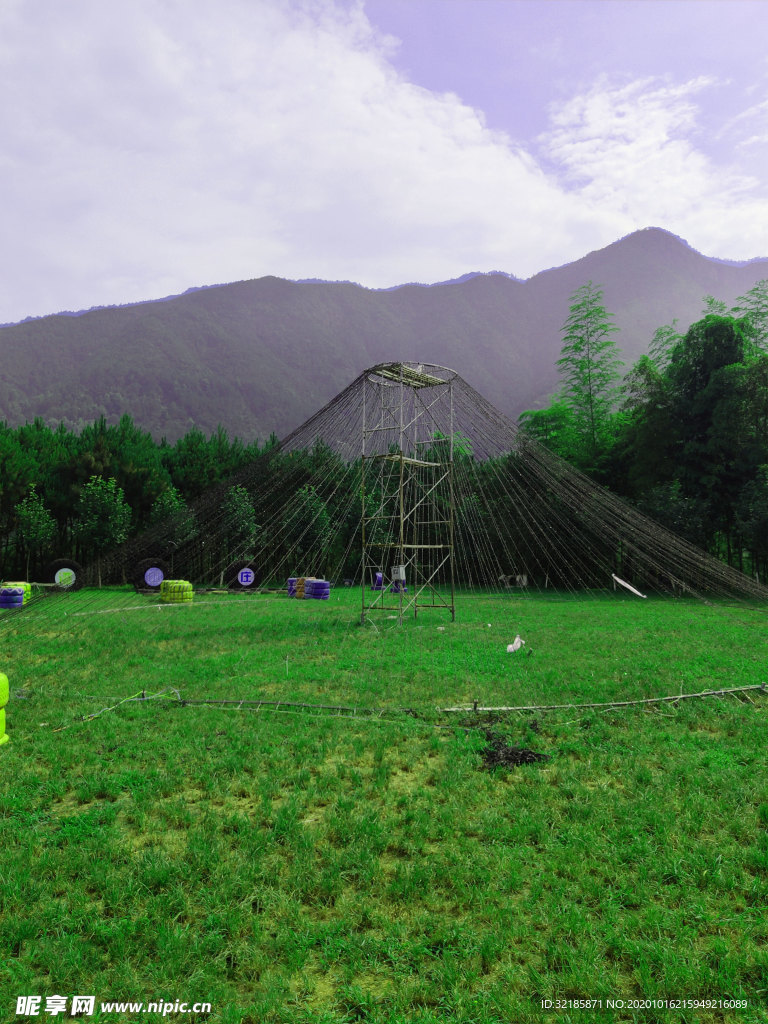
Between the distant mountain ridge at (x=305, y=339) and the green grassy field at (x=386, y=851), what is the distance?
84490mm

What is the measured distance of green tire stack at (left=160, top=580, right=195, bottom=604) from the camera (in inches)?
802

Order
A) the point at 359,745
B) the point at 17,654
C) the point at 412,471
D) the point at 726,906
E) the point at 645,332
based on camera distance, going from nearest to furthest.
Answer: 1. the point at 726,906
2. the point at 359,745
3. the point at 17,654
4. the point at 412,471
5. the point at 645,332

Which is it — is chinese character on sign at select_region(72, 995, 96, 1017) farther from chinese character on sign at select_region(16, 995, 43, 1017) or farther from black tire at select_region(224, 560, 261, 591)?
black tire at select_region(224, 560, 261, 591)

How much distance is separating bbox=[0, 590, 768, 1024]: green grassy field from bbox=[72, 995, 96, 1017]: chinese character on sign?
4cm

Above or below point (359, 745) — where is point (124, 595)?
below

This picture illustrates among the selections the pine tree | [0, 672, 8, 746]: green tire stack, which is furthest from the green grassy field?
the pine tree

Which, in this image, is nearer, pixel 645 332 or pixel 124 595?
pixel 124 595

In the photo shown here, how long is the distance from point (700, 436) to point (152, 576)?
79.0 ft

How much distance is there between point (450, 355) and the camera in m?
119

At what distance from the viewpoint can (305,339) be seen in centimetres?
12494

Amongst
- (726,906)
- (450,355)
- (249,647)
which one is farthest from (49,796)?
(450,355)

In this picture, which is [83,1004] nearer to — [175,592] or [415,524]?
[415,524]

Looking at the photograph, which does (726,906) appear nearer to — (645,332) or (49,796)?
(49,796)

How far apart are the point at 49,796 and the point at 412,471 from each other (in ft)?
37.5
